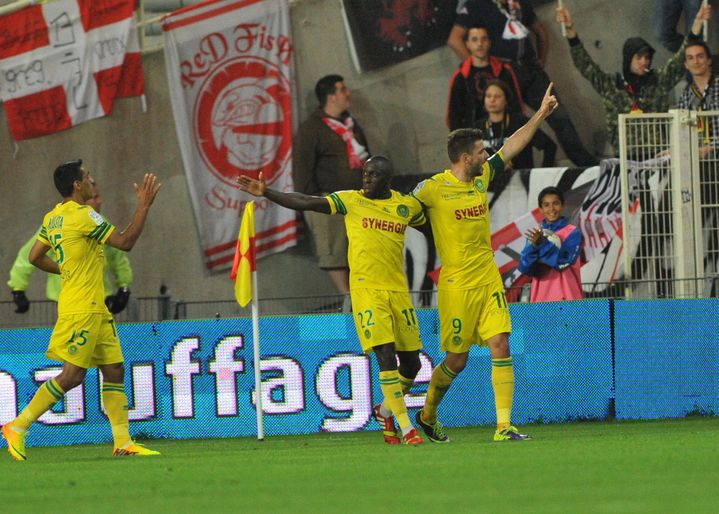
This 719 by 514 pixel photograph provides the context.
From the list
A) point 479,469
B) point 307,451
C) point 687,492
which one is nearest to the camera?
point 687,492

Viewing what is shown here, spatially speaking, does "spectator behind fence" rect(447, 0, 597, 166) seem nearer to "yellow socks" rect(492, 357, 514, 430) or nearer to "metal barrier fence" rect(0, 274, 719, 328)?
"metal barrier fence" rect(0, 274, 719, 328)

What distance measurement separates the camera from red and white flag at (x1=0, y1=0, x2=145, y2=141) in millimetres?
18500

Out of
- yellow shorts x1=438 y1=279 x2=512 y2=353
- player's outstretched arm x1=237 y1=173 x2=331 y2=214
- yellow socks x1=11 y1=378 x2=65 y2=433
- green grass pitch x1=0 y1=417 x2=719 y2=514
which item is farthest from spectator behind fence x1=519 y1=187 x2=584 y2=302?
yellow socks x1=11 y1=378 x2=65 y2=433

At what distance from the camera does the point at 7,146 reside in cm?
1939

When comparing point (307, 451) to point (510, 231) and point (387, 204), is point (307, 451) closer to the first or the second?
point (387, 204)

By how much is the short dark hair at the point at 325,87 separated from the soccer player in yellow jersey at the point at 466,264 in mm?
6952

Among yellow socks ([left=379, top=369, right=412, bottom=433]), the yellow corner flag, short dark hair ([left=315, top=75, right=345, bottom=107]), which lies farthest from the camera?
short dark hair ([left=315, top=75, right=345, bottom=107])

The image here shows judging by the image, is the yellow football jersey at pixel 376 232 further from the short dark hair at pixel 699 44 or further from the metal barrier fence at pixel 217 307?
the short dark hair at pixel 699 44

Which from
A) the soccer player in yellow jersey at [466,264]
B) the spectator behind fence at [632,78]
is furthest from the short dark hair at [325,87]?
the soccer player in yellow jersey at [466,264]

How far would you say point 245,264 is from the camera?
13969mm

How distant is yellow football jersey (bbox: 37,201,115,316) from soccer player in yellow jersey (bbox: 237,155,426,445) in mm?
1199

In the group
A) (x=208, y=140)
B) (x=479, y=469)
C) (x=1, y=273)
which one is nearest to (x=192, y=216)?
(x=208, y=140)

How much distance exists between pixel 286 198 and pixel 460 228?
4.49ft

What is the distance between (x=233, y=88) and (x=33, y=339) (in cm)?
541
